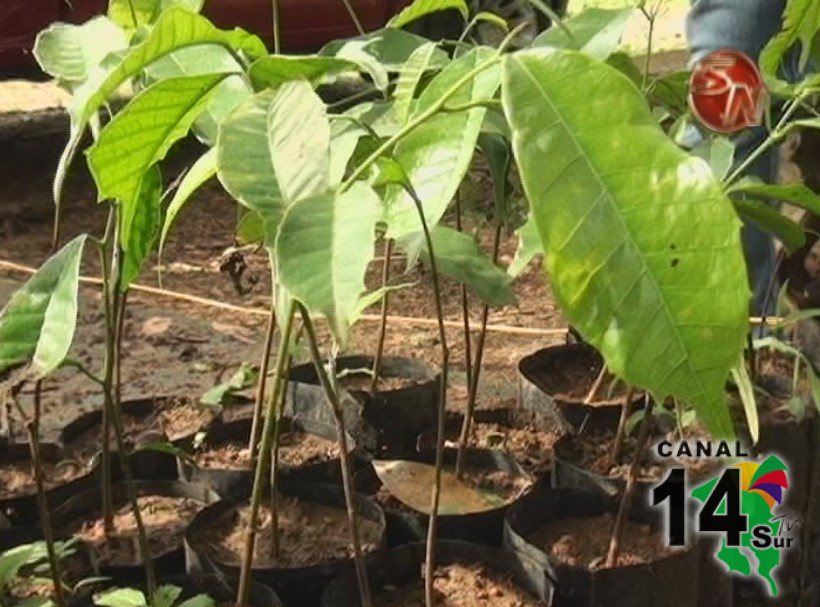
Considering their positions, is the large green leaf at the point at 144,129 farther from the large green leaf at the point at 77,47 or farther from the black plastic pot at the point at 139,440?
the black plastic pot at the point at 139,440

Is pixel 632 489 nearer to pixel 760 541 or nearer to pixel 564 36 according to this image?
pixel 760 541

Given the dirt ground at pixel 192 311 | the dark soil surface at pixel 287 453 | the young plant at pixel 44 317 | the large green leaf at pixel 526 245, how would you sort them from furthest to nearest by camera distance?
the dirt ground at pixel 192 311 < the dark soil surface at pixel 287 453 < the large green leaf at pixel 526 245 < the young plant at pixel 44 317

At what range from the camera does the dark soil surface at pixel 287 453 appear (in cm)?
185

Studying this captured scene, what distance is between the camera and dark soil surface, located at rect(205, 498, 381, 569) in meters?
1.56

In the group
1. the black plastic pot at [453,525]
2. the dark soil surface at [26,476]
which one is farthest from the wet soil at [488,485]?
the dark soil surface at [26,476]

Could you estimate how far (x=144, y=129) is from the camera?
860 mm

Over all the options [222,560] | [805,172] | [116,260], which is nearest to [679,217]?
[116,260]

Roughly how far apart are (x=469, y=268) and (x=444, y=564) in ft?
1.73

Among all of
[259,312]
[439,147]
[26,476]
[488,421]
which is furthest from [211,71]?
[259,312]

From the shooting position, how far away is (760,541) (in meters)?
1.51

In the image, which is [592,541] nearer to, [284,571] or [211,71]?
[284,571]

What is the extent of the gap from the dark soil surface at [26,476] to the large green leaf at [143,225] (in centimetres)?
76

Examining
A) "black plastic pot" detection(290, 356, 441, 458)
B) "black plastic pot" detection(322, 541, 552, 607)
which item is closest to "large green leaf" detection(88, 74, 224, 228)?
"black plastic pot" detection(322, 541, 552, 607)

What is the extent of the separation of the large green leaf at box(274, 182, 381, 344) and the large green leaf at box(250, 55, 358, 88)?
183 millimetres
